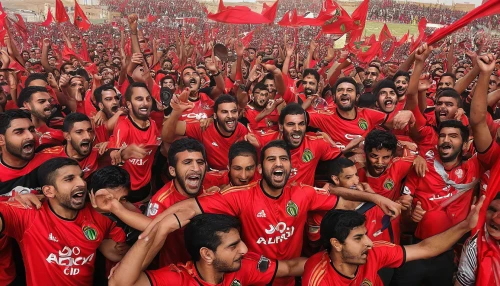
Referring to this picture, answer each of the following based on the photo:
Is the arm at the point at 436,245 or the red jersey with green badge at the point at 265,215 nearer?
the arm at the point at 436,245

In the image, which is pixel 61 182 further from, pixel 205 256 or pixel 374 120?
pixel 374 120

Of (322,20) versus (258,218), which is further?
(322,20)

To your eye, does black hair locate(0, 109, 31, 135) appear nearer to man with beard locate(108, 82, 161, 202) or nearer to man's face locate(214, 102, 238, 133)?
man with beard locate(108, 82, 161, 202)

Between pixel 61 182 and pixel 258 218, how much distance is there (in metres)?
1.55

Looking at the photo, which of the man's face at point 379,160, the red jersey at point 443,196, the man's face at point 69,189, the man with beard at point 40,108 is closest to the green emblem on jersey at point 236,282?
the man's face at point 69,189

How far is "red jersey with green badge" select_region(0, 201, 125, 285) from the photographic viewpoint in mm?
2854

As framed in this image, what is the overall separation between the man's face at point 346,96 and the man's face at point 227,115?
1.38 metres

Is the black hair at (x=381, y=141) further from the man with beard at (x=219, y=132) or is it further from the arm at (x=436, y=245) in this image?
the man with beard at (x=219, y=132)

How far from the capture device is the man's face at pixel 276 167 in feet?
10.8

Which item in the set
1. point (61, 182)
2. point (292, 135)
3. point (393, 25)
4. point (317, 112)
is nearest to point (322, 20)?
point (317, 112)

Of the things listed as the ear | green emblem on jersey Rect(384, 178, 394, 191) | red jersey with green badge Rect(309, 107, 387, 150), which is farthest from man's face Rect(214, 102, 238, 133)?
the ear

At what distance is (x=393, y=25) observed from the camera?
41.0m

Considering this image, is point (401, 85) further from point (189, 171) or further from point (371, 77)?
point (189, 171)

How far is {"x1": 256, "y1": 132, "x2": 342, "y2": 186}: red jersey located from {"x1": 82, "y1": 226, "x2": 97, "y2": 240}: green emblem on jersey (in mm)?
2025
